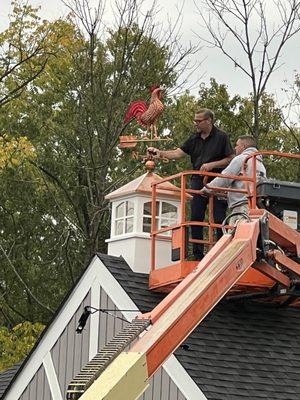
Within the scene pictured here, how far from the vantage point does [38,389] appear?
690 inches

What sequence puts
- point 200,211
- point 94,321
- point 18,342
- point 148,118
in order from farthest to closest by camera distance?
point 18,342 → point 148,118 → point 94,321 → point 200,211

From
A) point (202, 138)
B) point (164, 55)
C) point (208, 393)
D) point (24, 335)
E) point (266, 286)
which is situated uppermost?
point (164, 55)

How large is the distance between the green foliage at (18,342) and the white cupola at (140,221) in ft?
44.9

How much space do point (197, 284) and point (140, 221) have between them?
245 inches

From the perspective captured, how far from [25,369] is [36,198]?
18.0 meters

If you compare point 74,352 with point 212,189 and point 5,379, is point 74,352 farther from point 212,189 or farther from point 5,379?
point 212,189

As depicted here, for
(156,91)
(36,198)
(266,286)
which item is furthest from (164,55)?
(266,286)

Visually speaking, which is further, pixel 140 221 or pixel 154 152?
pixel 140 221

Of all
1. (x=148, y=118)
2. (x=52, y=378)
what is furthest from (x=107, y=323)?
(x=148, y=118)

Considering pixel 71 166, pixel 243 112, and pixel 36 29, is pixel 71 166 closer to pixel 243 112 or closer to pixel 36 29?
pixel 243 112

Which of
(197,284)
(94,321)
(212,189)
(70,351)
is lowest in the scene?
(70,351)

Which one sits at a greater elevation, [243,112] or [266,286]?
[243,112]

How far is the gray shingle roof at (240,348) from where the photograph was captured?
14625 mm

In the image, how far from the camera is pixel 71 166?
34.3m
